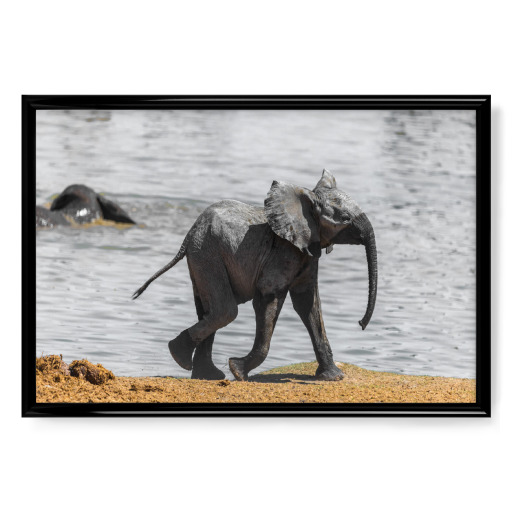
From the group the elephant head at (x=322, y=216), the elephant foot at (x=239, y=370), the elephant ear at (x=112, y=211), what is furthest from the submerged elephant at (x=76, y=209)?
the elephant foot at (x=239, y=370)

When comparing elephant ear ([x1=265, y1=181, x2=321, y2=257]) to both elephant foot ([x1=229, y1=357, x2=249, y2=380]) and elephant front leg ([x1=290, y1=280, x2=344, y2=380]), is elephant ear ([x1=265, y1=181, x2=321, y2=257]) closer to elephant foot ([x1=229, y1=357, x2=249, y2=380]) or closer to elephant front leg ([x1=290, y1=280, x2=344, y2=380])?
elephant front leg ([x1=290, y1=280, x2=344, y2=380])

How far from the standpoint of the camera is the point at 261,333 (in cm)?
452

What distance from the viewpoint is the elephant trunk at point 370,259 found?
4.50m

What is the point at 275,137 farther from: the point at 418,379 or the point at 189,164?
the point at 418,379

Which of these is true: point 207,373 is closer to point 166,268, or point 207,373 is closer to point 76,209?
point 166,268

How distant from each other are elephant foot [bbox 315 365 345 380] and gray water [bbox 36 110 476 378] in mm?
67

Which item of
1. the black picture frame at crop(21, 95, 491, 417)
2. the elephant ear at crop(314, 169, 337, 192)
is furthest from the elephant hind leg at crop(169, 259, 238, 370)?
the elephant ear at crop(314, 169, 337, 192)

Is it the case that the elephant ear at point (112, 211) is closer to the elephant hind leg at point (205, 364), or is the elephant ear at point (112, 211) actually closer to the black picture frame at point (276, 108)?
the black picture frame at point (276, 108)

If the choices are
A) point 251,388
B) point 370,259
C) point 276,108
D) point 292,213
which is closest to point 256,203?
point 292,213

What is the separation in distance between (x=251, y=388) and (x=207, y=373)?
0.23 m

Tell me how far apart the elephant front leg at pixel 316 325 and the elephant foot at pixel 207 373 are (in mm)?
451

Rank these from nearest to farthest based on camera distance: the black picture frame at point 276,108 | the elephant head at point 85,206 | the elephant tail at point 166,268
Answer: the black picture frame at point 276,108 → the elephant head at point 85,206 → the elephant tail at point 166,268
